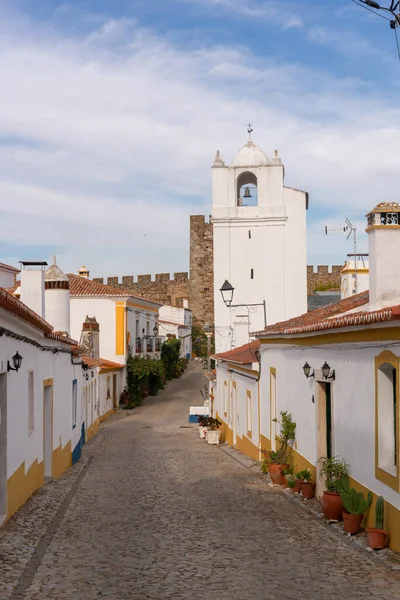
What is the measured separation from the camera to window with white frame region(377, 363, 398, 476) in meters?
7.97

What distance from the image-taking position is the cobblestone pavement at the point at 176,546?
6.54 meters

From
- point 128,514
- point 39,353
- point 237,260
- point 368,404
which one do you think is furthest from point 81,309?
point 368,404

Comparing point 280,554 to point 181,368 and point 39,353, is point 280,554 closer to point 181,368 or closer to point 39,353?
point 39,353

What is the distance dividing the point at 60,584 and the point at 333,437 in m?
4.90

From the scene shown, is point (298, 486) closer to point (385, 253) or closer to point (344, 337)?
point (344, 337)

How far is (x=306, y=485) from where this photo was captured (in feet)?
37.2

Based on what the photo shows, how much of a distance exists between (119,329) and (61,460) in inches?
843

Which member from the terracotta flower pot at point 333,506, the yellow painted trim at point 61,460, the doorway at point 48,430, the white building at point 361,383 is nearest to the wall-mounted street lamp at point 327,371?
the white building at point 361,383

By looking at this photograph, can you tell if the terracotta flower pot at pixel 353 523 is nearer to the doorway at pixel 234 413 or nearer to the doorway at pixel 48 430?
the doorway at pixel 48 430

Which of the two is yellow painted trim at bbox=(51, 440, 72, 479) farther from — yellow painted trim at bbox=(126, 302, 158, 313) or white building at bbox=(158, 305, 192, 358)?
white building at bbox=(158, 305, 192, 358)

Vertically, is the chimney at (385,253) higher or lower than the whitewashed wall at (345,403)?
higher

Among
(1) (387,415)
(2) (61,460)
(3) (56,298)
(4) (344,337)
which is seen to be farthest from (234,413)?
(1) (387,415)

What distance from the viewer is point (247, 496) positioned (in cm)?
1202

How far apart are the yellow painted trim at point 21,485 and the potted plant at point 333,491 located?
13.0 feet
